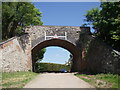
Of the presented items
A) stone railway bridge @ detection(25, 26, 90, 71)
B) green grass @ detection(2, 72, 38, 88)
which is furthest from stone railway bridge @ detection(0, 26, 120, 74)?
green grass @ detection(2, 72, 38, 88)

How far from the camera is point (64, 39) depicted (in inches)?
744

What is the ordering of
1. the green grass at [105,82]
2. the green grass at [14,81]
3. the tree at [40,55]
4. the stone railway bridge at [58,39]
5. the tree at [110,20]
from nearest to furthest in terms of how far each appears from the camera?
the green grass at [105,82] → the green grass at [14,81] → the tree at [110,20] → the stone railway bridge at [58,39] → the tree at [40,55]

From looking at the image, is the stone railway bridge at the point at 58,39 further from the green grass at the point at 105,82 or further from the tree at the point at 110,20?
the green grass at the point at 105,82

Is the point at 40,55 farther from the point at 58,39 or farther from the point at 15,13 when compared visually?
the point at 15,13

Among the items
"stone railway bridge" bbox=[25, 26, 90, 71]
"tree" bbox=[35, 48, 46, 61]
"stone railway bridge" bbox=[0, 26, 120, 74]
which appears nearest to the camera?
"stone railway bridge" bbox=[0, 26, 120, 74]

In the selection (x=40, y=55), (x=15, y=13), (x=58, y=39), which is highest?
(x=15, y=13)

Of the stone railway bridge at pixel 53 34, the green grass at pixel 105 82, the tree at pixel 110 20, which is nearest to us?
the green grass at pixel 105 82

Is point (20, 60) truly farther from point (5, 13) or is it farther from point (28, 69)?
point (5, 13)

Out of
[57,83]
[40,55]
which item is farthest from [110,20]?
[40,55]

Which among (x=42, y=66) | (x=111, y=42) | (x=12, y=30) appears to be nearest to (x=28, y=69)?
(x=12, y=30)

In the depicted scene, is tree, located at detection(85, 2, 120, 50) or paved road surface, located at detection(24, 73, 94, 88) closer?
paved road surface, located at detection(24, 73, 94, 88)

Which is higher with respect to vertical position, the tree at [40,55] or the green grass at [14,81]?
the tree at [40,55]

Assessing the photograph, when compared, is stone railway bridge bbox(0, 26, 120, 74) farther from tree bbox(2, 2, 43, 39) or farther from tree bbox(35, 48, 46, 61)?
tree bbox(35, 48, 46, 61)

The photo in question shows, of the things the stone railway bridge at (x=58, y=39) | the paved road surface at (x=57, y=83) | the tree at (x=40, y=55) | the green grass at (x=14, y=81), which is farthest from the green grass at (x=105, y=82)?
the tree at (x=40, y=55)
